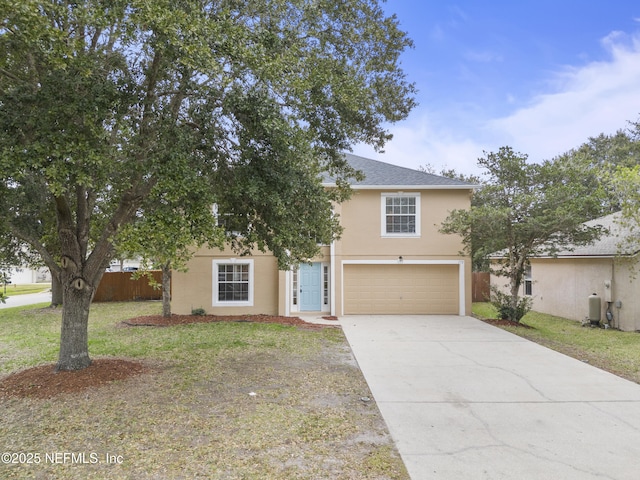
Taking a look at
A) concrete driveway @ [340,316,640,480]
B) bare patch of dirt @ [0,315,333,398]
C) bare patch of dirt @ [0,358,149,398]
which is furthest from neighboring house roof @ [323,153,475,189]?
bare patch of dirt @ [0,358,149,398]

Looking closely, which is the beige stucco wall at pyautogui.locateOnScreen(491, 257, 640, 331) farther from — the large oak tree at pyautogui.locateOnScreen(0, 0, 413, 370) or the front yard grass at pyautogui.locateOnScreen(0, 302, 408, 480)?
the large oak tree at pyautogui.locateOnScreen(0, 0, 413, 370)

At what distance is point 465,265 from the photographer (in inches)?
585

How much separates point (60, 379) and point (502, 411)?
6337 mm

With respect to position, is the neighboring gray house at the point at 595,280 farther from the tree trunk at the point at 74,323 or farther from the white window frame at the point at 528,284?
the tree trunk at the point at 74,323

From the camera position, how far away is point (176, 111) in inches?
247

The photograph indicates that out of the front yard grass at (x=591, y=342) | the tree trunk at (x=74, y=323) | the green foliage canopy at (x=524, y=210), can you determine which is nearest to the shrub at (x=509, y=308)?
the green foliage canopy at (x=524, y=210)

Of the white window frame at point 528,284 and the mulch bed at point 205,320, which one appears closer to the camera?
the mulch bed at point 205,320

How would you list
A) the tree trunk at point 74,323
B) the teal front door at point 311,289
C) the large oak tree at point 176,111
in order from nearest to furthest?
the large oak tree at point 176,111 < the tree trunk at point 74,323 < the teal front door at point 311,289

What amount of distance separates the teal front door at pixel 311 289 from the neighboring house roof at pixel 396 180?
3280 millimetres

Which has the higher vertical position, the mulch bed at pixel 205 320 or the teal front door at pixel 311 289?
the teal front door at pixel 311 289

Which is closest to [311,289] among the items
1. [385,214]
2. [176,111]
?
[385,214]

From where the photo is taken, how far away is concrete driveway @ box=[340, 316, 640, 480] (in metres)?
3.93

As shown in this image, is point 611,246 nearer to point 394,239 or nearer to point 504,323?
point 504,323

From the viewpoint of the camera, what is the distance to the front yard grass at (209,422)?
→ 385 cm
